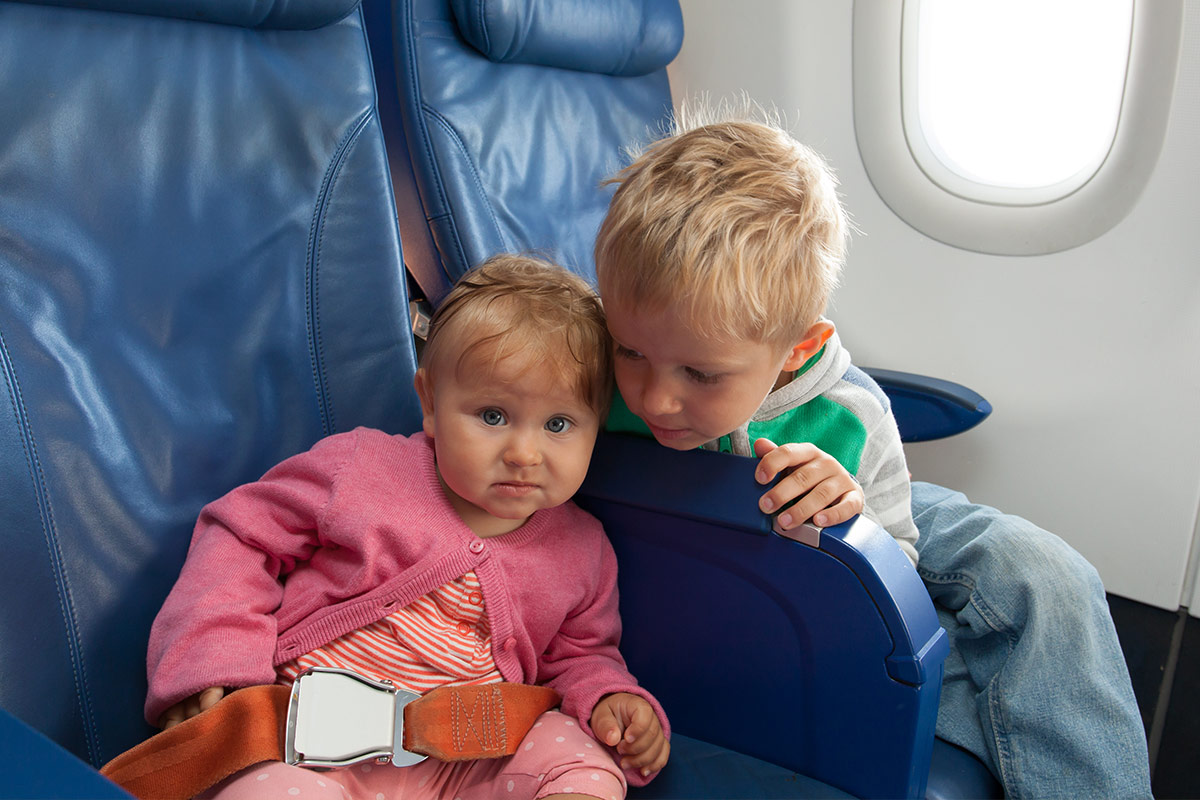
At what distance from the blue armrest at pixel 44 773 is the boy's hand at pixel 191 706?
14.2 inches

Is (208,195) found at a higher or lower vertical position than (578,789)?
higher

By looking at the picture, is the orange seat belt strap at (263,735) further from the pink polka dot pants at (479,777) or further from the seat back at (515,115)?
the seat back at (515,115)

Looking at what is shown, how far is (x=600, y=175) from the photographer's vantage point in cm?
180

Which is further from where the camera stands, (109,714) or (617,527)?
(617,527)

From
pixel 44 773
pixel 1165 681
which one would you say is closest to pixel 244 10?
pixel 44 773

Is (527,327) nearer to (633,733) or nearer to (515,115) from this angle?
(633,733)

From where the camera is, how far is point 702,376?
98cm

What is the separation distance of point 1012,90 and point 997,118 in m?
0.06

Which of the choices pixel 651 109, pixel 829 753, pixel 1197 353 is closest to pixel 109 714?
pixel 829 753

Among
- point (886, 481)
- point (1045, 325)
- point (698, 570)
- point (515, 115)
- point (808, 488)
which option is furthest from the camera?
point (1045, 325)

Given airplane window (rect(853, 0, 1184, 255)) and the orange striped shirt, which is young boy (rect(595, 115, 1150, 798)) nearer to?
the orange striped shirt

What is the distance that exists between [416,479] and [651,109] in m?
1.17

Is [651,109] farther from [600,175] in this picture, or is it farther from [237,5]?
[237,5]

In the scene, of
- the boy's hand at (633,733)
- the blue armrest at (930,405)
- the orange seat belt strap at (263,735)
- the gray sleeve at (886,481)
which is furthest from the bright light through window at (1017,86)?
the orange seat belt strap at (263,735)
